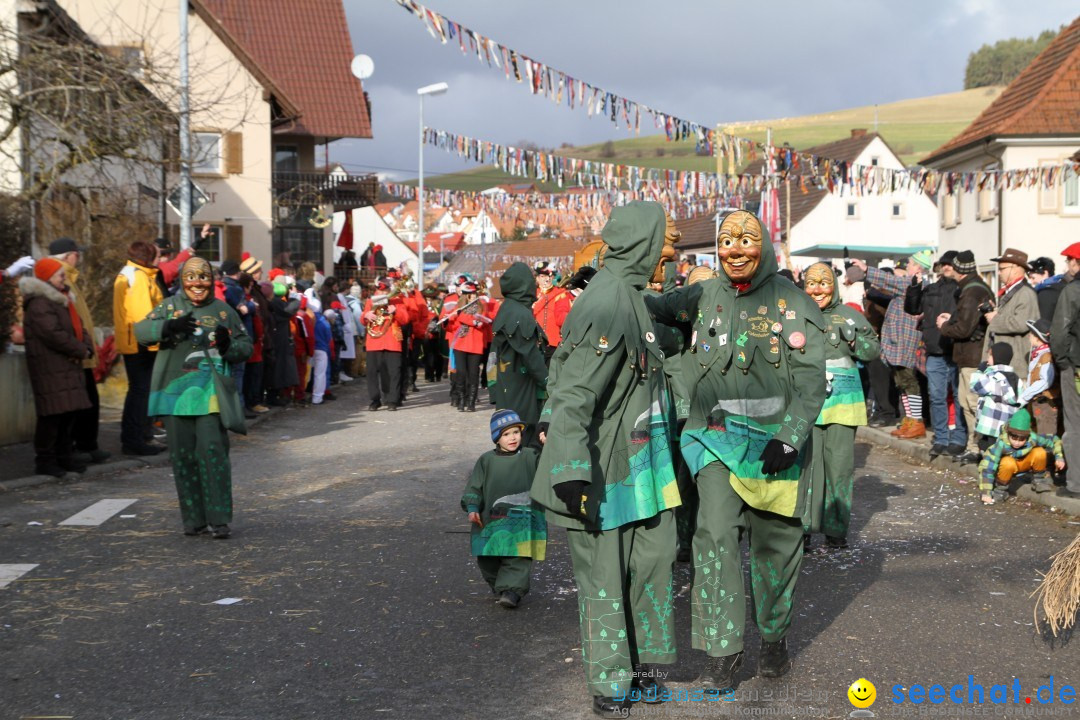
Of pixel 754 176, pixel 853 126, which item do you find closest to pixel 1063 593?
pixel 754 176

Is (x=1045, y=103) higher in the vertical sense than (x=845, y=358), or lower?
higher

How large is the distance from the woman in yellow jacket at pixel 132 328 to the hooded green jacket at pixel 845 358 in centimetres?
690

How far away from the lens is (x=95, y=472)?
12000 mm

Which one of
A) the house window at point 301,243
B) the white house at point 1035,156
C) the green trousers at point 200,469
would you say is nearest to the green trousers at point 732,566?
the green trousers at point 200,469

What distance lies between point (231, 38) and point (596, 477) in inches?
1351

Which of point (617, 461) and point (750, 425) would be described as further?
point (750, 425)

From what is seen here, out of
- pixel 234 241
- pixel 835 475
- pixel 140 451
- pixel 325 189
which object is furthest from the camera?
pixel 325 189

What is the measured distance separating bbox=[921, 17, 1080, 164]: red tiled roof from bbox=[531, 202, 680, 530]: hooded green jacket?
3564cm

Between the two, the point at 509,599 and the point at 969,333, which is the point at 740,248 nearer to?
the point at 509,599

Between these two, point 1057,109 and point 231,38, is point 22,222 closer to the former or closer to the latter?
point 231,38

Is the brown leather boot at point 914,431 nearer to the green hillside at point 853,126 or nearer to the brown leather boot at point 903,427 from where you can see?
the brown leather boot at point 903,427

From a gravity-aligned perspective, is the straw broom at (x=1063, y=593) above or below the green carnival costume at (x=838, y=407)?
below

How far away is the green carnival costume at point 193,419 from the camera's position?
8945mm

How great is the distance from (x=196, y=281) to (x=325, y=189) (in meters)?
35.3
